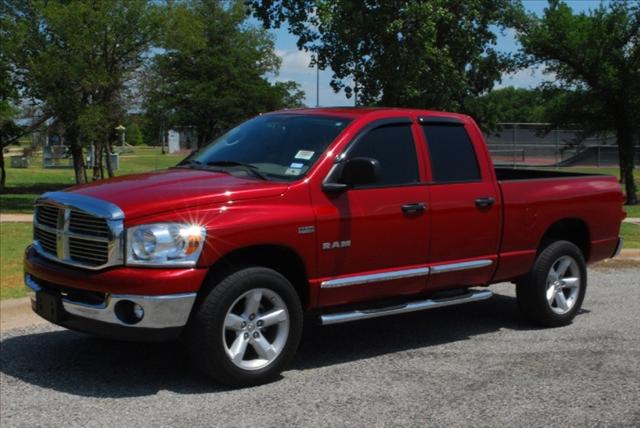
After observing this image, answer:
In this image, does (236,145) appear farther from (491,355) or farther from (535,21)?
(535,21)

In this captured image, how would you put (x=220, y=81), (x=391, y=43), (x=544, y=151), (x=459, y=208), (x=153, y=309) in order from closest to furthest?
(x=153, y=309) → (x=459, y=208) → (x=391, y=43) → (x=220, y=81) → (x=544, y=151)

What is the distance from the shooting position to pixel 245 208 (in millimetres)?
5227

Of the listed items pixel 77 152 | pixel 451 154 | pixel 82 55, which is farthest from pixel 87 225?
pixel 77 152

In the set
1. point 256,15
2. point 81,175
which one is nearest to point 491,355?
point 256,15

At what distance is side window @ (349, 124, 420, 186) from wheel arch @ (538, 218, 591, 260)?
68.3 inches

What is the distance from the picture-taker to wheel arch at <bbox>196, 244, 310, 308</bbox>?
206 inches

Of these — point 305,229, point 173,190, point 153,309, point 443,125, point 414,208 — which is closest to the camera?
point 153,309

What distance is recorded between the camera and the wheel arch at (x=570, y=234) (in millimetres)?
7344

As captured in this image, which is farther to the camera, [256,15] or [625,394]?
[256,15]

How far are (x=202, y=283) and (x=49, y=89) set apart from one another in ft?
57.4

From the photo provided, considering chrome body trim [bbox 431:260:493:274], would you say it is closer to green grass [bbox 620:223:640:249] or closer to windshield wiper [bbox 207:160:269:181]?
windshield wiper [bbox 207:160:269:181]

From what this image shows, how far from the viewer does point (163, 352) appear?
615 cm

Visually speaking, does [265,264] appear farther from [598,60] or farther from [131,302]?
[598,60]

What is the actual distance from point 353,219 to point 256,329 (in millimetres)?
1060
